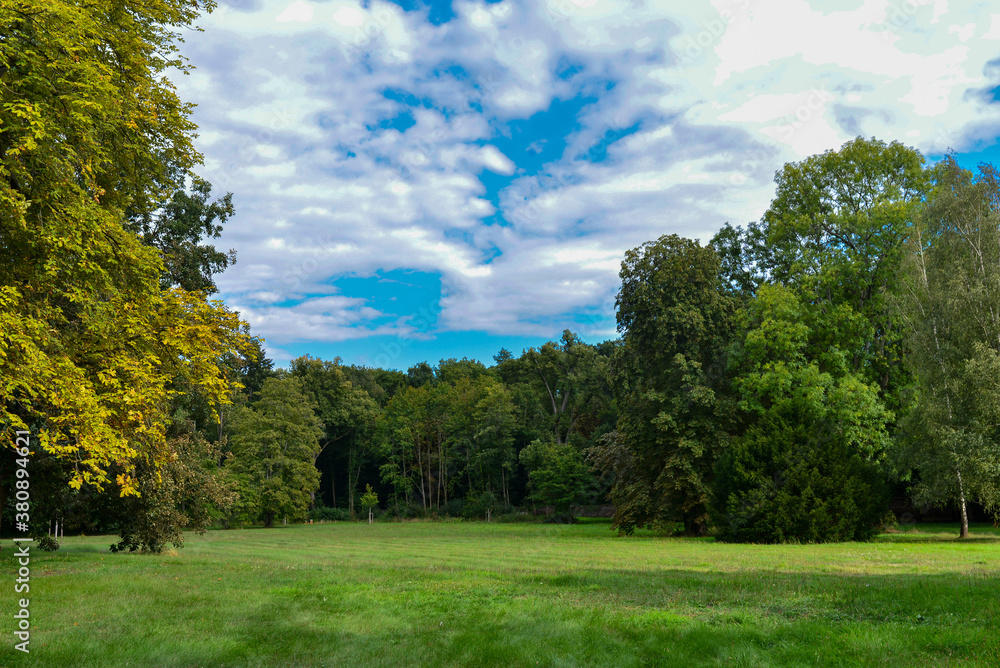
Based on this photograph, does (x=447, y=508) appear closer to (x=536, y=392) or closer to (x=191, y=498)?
(x=536, y=392)

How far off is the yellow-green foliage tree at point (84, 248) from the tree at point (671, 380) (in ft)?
70.0

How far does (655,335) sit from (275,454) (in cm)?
3938

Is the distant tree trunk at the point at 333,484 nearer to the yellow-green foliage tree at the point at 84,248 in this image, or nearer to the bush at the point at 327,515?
the bush at the point at 327,515

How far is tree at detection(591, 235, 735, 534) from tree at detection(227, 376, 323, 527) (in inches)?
1357

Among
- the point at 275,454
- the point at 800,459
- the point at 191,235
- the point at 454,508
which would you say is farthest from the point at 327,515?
the point at 800,459

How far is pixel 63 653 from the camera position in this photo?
713cm

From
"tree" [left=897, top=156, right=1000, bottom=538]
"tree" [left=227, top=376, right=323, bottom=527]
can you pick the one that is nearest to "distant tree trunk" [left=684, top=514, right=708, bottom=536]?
"tree" [left=897, top=156, right=1000, bottom=538]

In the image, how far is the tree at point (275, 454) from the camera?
57.1 metres

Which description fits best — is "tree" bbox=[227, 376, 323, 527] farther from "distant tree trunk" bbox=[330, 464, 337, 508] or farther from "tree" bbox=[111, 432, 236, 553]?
"tree" bbox=[111, 432, 236, 553]

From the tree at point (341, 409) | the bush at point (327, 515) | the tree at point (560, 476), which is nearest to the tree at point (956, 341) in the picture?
the tree at point (560, 476)

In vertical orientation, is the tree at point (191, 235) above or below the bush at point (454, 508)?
above

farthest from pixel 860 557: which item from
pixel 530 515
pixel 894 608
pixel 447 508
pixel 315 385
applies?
pixel 315 385

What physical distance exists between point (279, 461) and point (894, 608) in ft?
182

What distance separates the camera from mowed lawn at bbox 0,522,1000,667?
7191 millimetres
